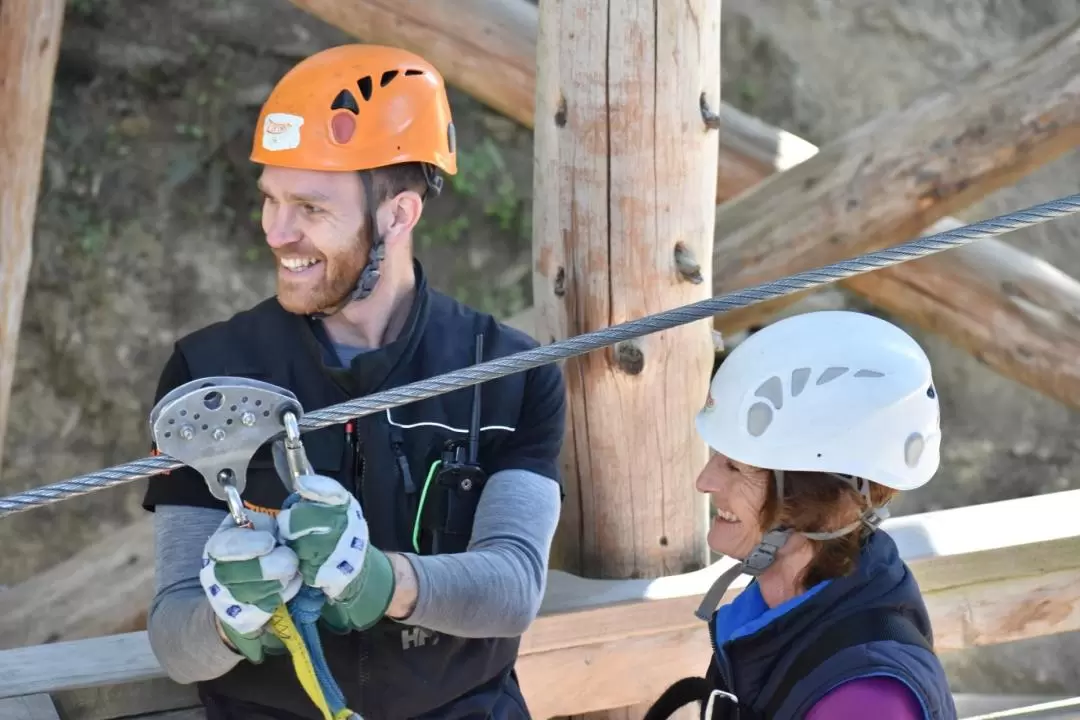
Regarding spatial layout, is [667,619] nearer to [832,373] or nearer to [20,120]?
[832,373]

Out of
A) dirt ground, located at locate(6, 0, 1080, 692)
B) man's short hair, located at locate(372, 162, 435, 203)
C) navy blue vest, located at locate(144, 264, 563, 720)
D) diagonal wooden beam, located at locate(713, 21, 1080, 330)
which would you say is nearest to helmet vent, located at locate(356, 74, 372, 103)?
man's short hair, located at locate(372, 162, 435, 203)

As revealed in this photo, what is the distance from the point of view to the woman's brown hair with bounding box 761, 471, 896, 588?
168 cm

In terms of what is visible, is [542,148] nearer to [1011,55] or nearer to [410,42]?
[410,42]

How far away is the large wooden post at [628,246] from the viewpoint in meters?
2.59

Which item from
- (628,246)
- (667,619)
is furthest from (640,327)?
(667,619)

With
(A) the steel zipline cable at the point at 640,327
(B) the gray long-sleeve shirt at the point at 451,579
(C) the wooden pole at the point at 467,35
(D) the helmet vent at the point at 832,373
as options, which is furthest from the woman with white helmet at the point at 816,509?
(C) the wooden pole at the point at 467,35

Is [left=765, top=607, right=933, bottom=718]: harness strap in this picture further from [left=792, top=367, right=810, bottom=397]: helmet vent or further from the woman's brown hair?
[left=792, top=367, right=810, bottom=397]: helmet vent

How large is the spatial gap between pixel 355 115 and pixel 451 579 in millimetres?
726

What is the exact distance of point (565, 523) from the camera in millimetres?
2875

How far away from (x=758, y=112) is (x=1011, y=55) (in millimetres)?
2481

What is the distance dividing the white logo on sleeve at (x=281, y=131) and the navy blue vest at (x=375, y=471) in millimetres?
243

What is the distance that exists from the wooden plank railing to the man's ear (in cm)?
84

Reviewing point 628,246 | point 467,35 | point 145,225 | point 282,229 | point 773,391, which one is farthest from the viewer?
point 145,225

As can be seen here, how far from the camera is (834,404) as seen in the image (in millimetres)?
1732
